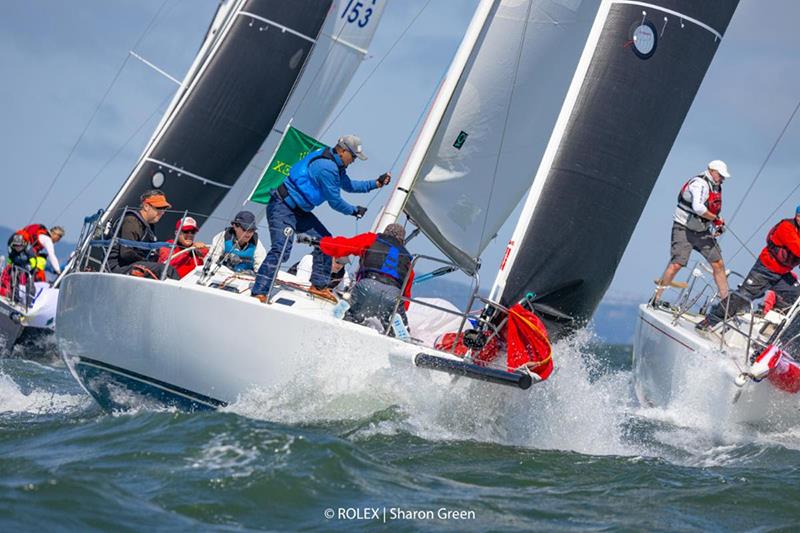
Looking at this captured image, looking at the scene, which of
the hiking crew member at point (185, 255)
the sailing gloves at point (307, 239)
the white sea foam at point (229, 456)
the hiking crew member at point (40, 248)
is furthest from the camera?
the hiking crew member at point (40, 248)

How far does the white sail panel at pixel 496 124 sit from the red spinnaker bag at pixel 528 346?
1965mm

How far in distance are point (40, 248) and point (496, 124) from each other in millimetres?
7572

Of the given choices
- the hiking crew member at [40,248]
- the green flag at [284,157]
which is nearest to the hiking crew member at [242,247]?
the green flag at [284,157]

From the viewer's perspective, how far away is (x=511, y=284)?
7.67m

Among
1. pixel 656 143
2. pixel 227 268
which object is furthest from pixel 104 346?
pixel 656 143

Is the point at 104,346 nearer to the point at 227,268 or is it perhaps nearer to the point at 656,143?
the point at 227,268

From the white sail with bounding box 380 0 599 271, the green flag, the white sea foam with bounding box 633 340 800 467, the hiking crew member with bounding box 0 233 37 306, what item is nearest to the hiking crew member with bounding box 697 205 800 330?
the white sea foam with bounding box 633 340 800 467

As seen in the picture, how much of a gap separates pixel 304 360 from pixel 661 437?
12.1 feet

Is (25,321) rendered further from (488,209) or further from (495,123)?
(495,123)

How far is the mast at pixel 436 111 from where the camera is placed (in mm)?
8531

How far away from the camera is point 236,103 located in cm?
1312

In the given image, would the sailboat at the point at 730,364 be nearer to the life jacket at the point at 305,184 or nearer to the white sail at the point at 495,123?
the white sail at the point at 495,123

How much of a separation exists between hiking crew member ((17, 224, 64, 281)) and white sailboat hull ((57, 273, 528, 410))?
6.42 m

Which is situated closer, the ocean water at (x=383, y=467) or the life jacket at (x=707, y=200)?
the ocean water at (x=383, y=467)
